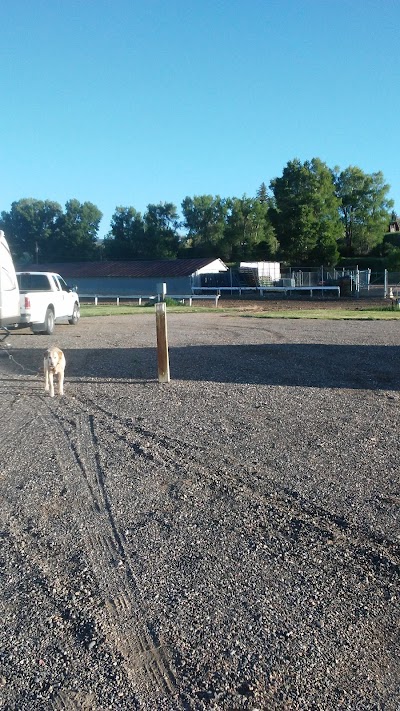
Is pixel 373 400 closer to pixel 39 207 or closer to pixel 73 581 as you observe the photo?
pixel 73 581

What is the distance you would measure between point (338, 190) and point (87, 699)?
289ft

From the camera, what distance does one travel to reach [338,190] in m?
87.1

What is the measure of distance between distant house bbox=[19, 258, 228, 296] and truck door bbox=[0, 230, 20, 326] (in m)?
47.8

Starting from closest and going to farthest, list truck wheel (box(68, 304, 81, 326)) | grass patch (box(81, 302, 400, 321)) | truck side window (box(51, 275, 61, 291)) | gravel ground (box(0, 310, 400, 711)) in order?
gravel ground (box(0, 310, 400, 711))
truck side window (box(51, 275, 61, 291))
truck wheel (box(68, 304, 81, 326))
grass patch (box(81, 302, 400, 321))

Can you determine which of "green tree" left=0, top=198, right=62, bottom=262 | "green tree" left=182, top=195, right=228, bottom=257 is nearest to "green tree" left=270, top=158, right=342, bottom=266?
"green tree" left=182, top=195, right=228, bottom=257

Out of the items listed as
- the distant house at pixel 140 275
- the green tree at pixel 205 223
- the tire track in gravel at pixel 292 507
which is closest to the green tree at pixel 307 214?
the distant house at pixel 140 275

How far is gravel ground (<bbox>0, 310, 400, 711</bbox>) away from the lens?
363 cm

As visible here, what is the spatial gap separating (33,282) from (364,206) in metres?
69.1

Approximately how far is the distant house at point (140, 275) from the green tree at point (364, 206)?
21018 millimetres

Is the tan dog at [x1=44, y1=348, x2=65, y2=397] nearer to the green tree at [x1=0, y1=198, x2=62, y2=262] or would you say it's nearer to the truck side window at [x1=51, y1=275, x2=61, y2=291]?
the truck side window at [x1=51, y1=275, x2=61, y2=291]

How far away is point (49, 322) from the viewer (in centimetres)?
2156

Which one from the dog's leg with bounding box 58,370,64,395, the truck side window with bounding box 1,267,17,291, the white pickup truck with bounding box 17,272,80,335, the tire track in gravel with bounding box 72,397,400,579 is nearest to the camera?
the tire track in gravel with bounding box 72,397,400,579

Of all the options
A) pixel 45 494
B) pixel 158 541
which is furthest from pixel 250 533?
pixel 45 494

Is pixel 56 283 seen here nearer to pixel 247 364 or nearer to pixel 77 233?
pixel 247 364
